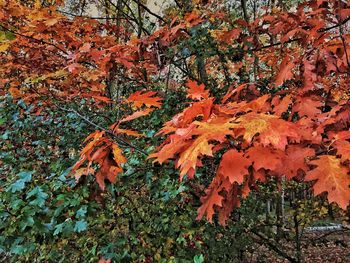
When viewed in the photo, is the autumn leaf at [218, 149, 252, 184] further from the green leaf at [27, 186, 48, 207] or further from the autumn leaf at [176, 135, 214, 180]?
the green leaf at [27, 186, 48, 207]

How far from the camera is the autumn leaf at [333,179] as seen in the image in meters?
1.30

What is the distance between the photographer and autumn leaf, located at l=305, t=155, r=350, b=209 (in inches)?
51.3

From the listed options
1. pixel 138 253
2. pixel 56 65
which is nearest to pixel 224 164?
pixel 138 253

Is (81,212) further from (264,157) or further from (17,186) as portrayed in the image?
(264,157)

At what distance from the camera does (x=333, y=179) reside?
4.46 ft

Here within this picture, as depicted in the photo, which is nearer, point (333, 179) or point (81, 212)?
point (333, 179)

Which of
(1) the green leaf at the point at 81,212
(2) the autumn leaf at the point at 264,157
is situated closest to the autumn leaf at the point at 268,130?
(2) the autumn leaf at the point at 264,157

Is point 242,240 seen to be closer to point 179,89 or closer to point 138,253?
point 138,253

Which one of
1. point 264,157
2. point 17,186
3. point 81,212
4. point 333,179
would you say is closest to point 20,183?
point 17,186

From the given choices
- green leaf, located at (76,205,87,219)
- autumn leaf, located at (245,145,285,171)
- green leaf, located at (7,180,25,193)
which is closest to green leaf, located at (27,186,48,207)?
green leaf, located at (7,180,25,193)

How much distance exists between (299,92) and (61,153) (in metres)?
2.93

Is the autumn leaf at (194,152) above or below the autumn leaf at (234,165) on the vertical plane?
above

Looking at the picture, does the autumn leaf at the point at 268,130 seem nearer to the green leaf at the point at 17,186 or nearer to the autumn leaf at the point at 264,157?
the autumn leaf at the point at 264,157

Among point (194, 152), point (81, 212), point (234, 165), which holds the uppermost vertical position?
point (194, 152)
